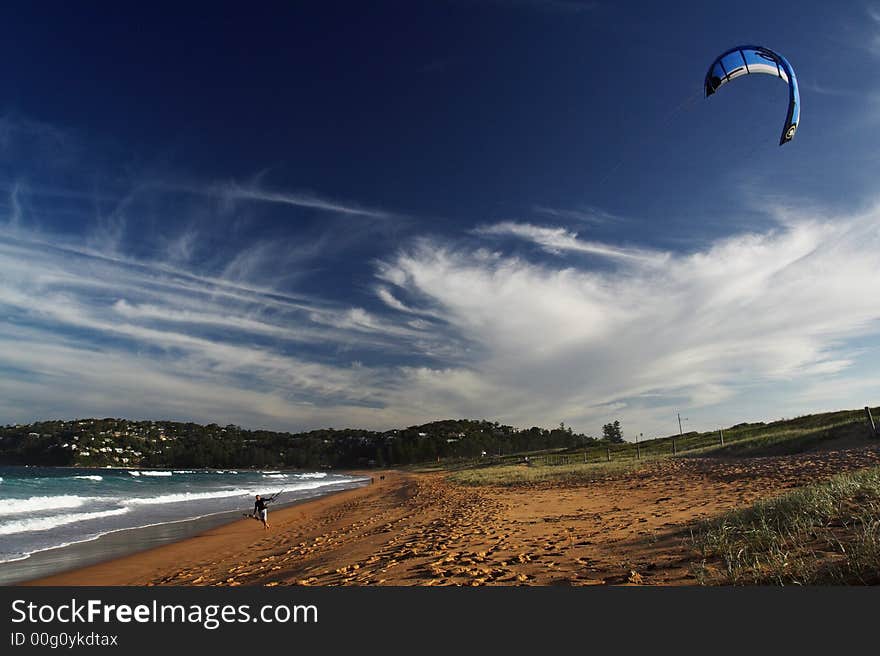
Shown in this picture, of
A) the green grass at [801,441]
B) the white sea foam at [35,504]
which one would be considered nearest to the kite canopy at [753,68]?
the green grass at [801,441]

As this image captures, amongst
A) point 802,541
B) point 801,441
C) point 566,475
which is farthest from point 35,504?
point 801,441

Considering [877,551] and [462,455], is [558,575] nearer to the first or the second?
[877,551]

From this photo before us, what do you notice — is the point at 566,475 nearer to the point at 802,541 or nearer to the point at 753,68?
the point at 753,68

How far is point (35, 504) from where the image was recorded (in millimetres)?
29609

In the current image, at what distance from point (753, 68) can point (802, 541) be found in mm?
Answer: 14126

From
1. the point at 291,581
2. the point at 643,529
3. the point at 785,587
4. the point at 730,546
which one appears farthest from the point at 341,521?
the point at 785,587

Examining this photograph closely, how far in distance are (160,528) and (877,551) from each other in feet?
76.2

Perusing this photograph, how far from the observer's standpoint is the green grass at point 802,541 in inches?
172

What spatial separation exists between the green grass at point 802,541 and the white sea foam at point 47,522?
81.3 feet

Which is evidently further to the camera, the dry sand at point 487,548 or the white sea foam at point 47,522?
the white sea foam at point 47,522

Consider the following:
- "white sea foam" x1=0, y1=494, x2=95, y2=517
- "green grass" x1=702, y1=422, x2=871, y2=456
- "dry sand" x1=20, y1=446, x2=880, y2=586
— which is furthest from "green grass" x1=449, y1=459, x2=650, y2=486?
"white sea foam" x1=0, y1=494, x2=95, y2=517

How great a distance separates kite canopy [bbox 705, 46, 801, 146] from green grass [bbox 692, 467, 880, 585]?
35.2ft

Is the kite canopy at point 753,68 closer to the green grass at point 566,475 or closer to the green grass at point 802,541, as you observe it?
the green grass at point 802,541

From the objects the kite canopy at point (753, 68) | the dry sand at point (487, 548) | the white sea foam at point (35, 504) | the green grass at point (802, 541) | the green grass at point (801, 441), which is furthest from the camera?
the green grass at point (801, 441)
